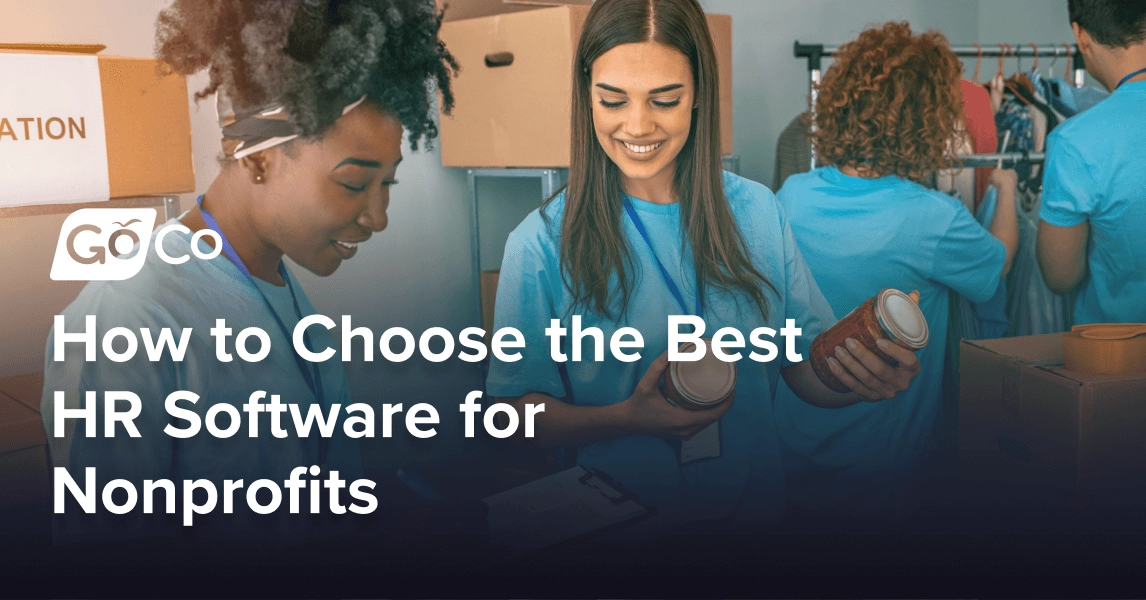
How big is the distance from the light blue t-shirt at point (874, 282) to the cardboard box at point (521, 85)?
0.49 m

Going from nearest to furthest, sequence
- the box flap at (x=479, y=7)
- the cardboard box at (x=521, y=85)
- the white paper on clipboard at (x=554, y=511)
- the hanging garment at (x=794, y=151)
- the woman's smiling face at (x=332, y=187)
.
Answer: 1. the white paper on clipboard at (x=554, y=511)
2. the woman's smiling face at (x=332, y=187)
3. the cardboard box at (x=521, y=85)
4. the box flap at (x=479, y=7)
5. the hanging garment at (x=794, y=151)

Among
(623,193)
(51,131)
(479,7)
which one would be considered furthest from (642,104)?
(479,7)

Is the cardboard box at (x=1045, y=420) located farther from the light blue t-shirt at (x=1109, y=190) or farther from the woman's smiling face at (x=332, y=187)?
the woman's smiling face at (x=332, y=187)

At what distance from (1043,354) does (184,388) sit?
1279 mm

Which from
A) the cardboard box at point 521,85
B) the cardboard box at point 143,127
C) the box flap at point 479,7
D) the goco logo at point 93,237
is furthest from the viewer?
the box flap at point 479,7

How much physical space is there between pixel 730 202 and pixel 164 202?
45.1 inches

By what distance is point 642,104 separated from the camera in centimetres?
125

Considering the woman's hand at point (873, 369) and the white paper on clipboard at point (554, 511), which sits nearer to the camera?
the white paper on clipboard at point (554, 511)

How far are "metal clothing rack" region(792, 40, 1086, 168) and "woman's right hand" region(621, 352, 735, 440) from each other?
124 centimetres

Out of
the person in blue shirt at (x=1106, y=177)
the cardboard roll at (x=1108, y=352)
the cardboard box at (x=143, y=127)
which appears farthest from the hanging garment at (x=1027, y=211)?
the cardboard box at (x=143, y=127)

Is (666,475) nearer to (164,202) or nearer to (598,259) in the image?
(598,259)

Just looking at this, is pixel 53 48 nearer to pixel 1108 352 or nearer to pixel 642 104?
pixel 642 104

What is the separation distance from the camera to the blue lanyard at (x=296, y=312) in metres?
1.02

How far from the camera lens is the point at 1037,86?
7.89ft
